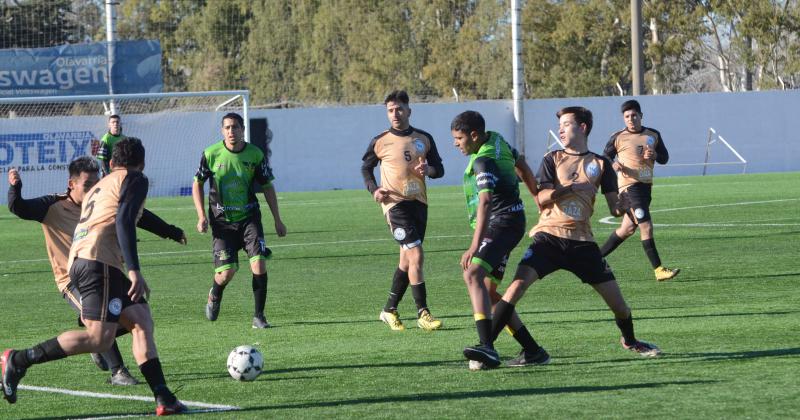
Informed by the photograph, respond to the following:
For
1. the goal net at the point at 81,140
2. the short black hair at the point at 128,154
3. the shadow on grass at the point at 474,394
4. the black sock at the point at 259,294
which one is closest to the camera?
the short black hair at the point at 128,154

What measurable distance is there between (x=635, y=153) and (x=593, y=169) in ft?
20.1

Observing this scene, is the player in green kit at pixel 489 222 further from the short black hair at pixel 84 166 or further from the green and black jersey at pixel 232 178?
the green and black jersey at pixel 232 178

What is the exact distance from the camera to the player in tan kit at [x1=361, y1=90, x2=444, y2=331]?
1070 cm

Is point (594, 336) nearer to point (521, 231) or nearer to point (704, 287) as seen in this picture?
point (521, 231)

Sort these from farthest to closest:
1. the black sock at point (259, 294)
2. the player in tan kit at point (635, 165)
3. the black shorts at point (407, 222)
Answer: the player in tan kit at point (635, 165), the black sock at point (259, 294), the black shorts at point (407, 222)

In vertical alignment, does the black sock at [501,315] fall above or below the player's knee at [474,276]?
below

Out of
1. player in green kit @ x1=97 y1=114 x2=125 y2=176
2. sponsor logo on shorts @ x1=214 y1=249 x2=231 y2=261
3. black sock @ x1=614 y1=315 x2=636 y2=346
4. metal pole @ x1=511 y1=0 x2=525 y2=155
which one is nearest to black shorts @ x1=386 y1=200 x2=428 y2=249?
sponsor logo on shorts @ x1=214 y1=249 x2=231 y2=261

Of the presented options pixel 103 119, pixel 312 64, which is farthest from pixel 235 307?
pixel 312 64

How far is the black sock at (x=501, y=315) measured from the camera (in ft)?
27.2

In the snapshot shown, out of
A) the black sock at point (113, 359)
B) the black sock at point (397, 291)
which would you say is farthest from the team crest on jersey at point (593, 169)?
the black sock at point (113, 359)

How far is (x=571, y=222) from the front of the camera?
27.5 ft

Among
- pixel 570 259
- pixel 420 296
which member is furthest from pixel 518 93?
pixel 570 259

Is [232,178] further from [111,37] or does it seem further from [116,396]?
[111,37]

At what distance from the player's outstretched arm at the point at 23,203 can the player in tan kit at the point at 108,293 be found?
4.25ft
